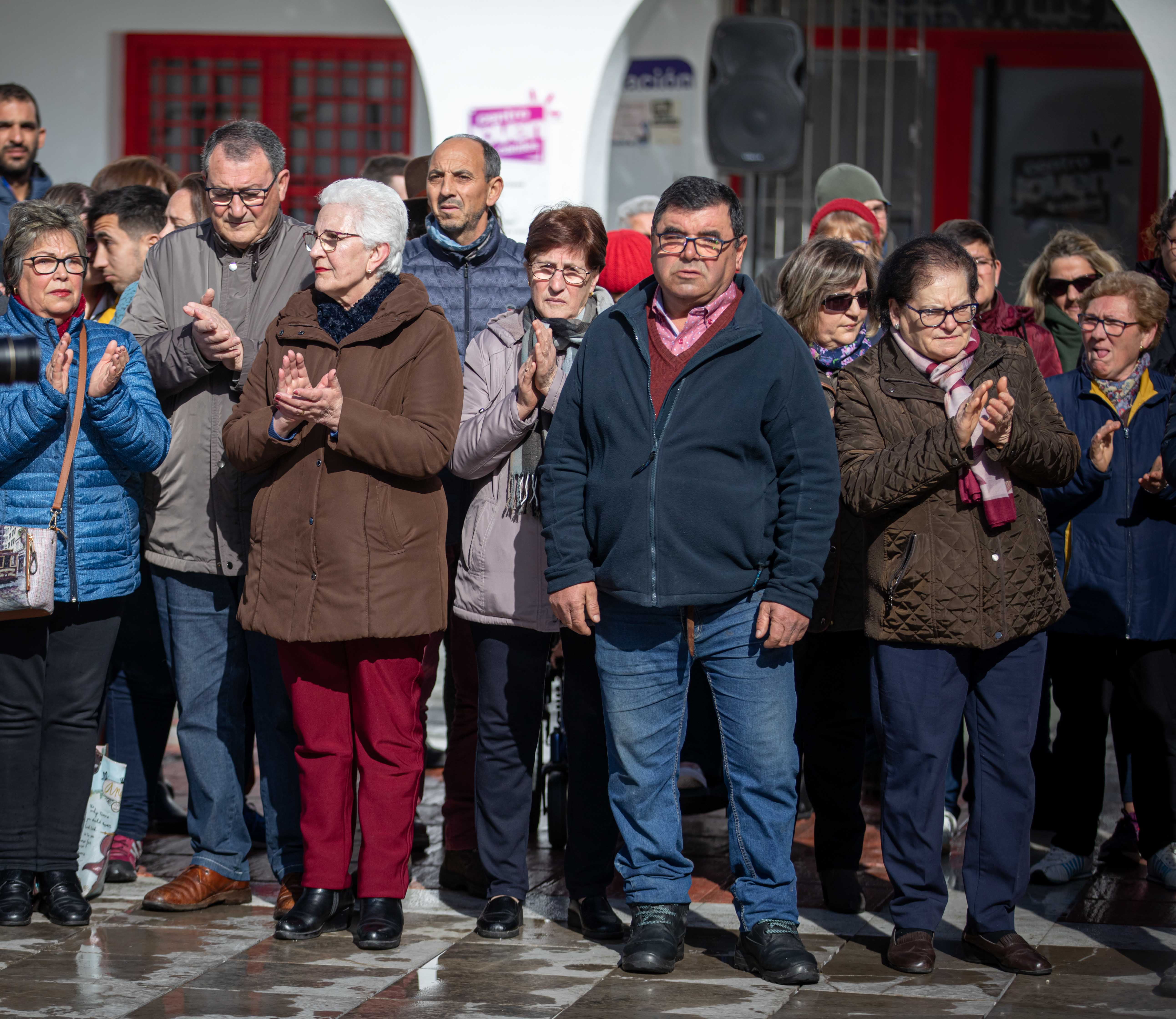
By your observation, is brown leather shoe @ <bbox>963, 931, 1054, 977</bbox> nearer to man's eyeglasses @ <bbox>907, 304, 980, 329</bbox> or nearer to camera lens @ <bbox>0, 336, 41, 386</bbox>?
man's eyeglasses @ <bbox>907, 304, 980, 329</bbox>

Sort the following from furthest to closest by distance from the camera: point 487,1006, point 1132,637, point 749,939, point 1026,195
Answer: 1. point 1026,195
2. point 1132,637
3. point 749,939
4. point 487,1006

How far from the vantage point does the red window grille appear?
11.4 meters

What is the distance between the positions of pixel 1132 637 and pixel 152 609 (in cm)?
309

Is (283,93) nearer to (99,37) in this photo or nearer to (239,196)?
(99,37)

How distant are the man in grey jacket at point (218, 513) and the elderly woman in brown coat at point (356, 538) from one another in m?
0.23

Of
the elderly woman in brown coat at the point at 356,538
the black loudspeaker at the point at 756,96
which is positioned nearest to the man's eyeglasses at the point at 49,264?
the elderly woman in brown coat at the point at 356,538

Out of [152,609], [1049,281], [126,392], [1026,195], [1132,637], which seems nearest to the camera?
[126,392]

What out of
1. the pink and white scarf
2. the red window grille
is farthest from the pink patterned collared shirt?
the red window grille

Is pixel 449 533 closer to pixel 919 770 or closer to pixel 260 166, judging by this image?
pixel 260 166

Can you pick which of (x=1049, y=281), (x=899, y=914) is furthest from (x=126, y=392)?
(x=1049, y=281)

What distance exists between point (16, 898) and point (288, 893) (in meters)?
0.76

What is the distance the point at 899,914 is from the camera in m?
4.11

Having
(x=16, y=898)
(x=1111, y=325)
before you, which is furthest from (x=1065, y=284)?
(x=16, y=898)

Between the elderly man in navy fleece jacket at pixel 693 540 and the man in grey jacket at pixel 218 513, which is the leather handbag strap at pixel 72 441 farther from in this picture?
the elderly man in navy fleece jacket at pixel 693 540
